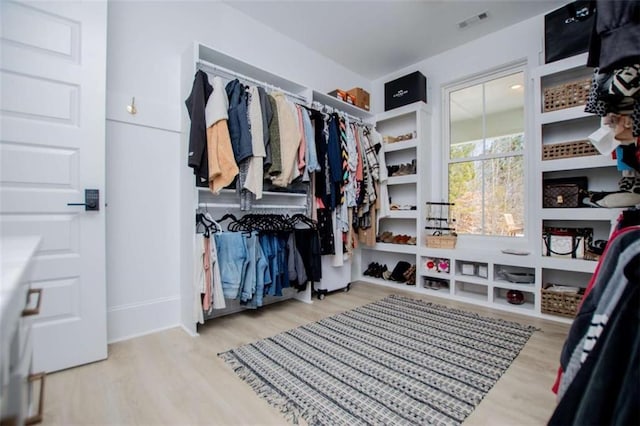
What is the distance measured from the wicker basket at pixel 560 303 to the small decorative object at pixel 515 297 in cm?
22

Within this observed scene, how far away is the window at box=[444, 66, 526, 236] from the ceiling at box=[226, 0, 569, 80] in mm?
526

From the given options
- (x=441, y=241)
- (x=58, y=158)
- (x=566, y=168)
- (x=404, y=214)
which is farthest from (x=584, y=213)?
(x=58, y=158)

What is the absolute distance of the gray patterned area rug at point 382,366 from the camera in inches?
52.9

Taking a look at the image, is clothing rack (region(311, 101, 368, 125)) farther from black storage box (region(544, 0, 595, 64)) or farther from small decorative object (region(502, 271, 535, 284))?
small decorative object (region(502, 271, 535, 284))

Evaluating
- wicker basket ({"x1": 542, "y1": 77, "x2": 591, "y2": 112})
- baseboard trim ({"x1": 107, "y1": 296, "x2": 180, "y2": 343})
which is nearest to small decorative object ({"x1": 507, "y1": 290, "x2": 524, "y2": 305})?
wicker basket ({"x1": 542, "y1": 77, "x2": 591, "y2": 112})

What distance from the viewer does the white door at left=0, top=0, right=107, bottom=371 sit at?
1.59m

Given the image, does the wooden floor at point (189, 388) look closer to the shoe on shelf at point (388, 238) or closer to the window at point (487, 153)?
the window at point (487, 153)

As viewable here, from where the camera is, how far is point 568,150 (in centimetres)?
246

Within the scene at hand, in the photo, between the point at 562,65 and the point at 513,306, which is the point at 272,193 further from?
the point at 562,65

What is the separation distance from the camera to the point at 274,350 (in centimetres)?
190

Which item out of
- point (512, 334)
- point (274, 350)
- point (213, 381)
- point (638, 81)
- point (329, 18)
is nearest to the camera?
point (638, 81)

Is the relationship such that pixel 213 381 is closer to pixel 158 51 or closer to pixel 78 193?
pixel 78 193

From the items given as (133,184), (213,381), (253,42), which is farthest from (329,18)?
(213,381)

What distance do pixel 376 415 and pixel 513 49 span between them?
3504 millimetres
